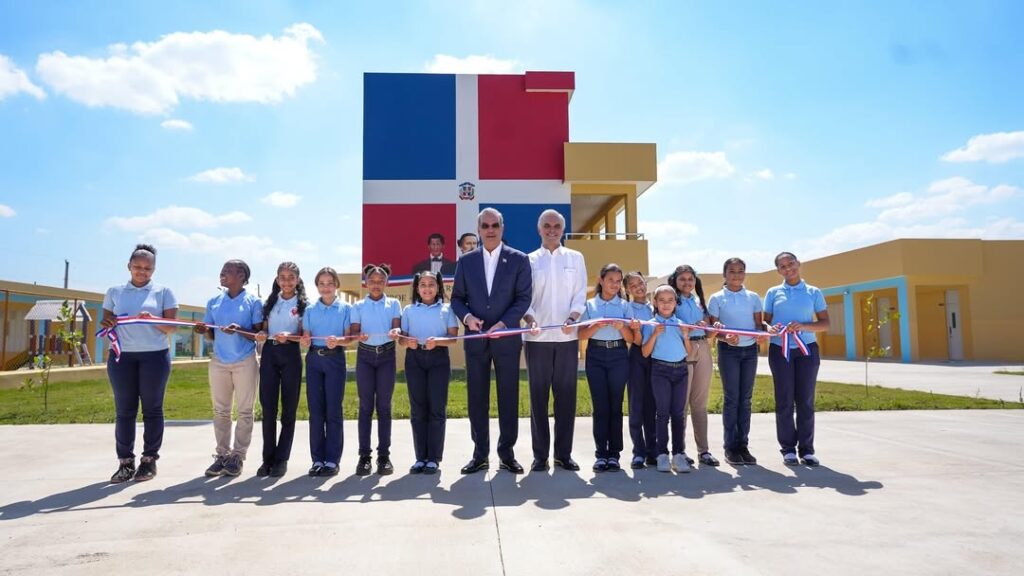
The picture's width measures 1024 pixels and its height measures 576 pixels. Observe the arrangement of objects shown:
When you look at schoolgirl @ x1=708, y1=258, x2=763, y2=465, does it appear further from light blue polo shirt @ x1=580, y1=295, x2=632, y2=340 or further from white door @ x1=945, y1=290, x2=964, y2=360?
white door @ x1=945, y1=290, x2=964, y2=360

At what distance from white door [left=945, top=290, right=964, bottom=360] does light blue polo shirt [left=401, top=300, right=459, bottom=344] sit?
26532mm

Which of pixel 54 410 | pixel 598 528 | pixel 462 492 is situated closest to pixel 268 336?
pixel 462 492

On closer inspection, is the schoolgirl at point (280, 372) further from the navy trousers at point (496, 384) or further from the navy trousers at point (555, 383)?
the navy trousers at point (555, 383)

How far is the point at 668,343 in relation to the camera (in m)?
4.81

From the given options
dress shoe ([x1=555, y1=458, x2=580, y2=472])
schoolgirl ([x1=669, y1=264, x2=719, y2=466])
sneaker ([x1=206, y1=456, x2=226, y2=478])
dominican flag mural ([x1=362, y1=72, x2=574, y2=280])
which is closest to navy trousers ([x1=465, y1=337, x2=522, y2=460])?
dress shoe ([x1=555, y1=458, x2=580, y2=472])

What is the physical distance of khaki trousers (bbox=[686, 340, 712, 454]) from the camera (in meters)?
5.00

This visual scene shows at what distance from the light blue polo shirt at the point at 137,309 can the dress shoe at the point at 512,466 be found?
2883mm

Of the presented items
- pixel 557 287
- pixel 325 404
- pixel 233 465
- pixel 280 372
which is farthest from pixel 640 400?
pixel 233 465

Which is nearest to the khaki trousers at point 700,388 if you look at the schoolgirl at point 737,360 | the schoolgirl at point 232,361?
the schoolgirl at point 737,360

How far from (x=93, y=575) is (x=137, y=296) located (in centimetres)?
270

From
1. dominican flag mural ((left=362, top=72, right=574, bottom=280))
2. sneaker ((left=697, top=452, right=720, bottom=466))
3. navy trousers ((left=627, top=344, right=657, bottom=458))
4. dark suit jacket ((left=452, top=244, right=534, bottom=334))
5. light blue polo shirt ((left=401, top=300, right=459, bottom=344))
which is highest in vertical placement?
dominican flag mural ((left=362, top=72, right=574, bottom=280))

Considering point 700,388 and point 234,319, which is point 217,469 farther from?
point 700,388

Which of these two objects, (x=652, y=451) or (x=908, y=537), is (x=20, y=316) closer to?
(x=652, y=451)

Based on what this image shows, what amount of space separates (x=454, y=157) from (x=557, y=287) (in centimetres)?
1471
